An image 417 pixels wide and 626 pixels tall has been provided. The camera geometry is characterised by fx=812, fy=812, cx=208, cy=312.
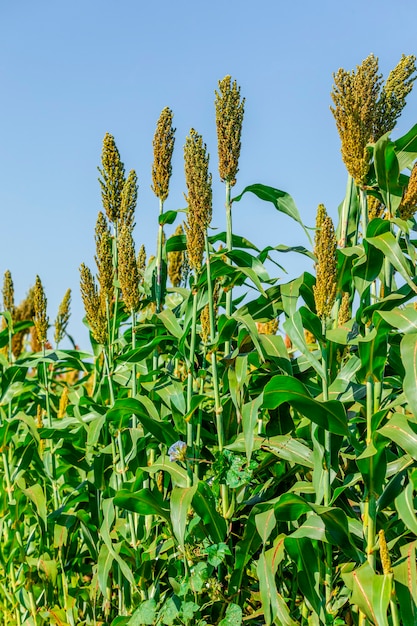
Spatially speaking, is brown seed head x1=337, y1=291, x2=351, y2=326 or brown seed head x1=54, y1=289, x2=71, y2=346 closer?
brown seed head x1=337, y1=291, x2=351, y2=326

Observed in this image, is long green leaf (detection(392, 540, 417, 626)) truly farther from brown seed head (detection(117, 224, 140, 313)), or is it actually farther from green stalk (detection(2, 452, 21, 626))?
green stalk (detection(2, 452, 21, 626))

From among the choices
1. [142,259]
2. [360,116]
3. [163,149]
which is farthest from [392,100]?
[142,259]

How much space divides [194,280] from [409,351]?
3.60 feet

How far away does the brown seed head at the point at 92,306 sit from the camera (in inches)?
135

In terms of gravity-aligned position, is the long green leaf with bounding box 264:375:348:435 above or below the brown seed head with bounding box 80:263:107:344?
below

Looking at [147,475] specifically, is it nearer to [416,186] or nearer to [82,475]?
[82,475]

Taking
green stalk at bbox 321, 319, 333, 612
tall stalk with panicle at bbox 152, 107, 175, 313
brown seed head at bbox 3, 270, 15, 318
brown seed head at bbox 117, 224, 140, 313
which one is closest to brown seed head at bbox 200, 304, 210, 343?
brown seed head at bbox 117, 224, 140, 313

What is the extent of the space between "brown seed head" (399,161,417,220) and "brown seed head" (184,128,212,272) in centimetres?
73

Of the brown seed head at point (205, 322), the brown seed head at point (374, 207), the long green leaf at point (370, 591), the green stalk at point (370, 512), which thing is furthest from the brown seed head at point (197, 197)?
the long green leaf at point (370, 591)

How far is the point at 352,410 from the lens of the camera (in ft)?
10.1

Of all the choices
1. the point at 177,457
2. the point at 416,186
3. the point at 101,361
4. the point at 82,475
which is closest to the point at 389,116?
the point at 416,186

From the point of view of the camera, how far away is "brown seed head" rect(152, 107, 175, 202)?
3.55 m

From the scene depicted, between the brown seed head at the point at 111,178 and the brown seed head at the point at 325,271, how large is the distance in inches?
49.9

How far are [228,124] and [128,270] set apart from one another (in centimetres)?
71
